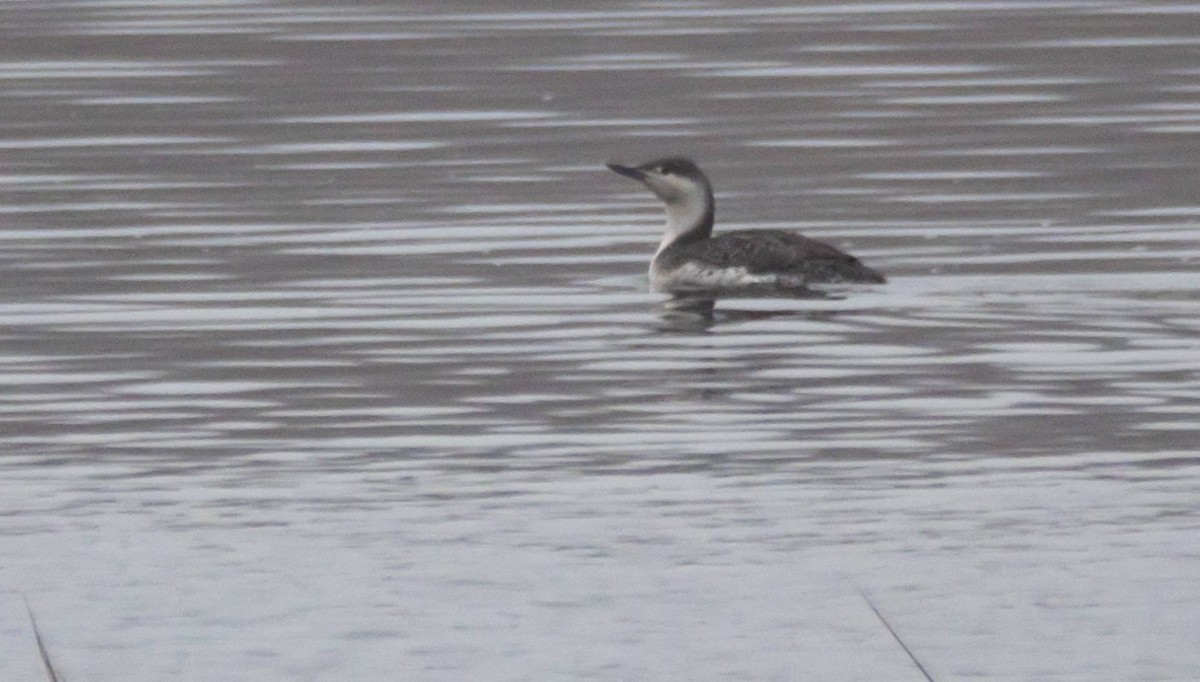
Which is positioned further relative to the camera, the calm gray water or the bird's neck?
the bird's neck

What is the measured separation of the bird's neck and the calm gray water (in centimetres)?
31

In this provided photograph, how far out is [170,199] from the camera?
824 inches

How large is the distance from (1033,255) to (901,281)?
1.16 meters

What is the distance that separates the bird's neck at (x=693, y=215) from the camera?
17562 millimetres

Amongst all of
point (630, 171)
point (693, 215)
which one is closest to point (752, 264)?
point (693, 215)

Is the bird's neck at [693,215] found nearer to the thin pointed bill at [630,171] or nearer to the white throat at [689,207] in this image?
the white throat at [689,207]

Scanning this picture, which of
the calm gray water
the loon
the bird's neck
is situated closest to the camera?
the calm gray water

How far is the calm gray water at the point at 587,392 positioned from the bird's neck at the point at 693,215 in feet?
1.02

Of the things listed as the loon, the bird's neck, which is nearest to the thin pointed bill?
the bird's neck

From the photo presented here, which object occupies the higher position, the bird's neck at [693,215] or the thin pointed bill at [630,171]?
the thin pointed bill at [630,171]

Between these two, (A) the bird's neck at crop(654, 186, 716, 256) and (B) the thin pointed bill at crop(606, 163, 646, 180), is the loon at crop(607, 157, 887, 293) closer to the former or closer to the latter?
(A) the bird's neck at crop(654, 186, 716, 256)

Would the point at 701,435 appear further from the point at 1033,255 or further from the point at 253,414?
the point at 1033,255

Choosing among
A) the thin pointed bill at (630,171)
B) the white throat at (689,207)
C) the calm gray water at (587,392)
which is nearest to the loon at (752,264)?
the calm gray water at (587,392)

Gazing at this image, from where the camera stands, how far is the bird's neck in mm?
17562
